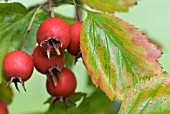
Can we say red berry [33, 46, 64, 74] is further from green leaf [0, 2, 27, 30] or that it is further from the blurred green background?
the blurred green background

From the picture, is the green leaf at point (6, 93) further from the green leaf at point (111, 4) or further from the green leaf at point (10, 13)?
the green leaf at point (111, 4)

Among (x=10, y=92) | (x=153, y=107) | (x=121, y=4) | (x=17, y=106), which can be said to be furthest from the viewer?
(x=17, y=106)

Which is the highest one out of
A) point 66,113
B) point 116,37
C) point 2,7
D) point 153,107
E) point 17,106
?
point 2,7

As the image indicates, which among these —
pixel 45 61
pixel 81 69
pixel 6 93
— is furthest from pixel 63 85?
pixel 81 69

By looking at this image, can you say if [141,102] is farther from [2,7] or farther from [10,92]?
[10,92]

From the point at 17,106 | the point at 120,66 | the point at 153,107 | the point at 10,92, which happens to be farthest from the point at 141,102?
the point at 17,106

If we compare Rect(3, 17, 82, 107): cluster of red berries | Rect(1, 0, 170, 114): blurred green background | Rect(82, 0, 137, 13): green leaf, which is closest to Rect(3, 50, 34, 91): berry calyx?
Rect(3, 17, 82, 107): cluster of red berries

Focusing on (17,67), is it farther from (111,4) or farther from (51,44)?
(111,4)
